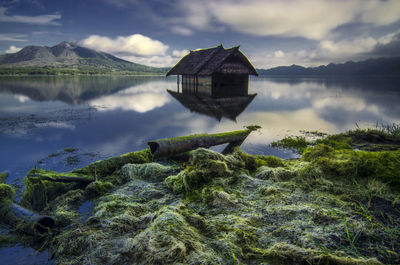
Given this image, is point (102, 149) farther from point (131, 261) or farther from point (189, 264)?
point (189, 264)

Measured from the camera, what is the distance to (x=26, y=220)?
3.69 metres

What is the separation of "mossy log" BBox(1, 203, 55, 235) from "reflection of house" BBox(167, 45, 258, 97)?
2310 centimetres

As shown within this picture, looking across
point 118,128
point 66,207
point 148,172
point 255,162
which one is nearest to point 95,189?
point 66,207

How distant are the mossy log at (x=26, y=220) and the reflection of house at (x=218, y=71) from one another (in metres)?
23.1

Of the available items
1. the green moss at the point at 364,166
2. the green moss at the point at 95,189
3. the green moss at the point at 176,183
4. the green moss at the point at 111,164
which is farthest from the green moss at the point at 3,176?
the green moss at the point at 364,166

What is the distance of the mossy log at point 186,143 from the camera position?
23.4 ft

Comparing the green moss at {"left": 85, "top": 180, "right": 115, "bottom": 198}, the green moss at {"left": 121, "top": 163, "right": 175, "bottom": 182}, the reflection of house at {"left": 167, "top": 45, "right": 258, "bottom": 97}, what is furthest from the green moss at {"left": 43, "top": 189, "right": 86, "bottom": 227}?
the reflection of house at {"left": 167, "top": 45, "right": 258, "bottom": 97}

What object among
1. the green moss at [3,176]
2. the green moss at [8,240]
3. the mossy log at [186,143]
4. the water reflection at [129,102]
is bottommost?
the green moss at [8,240]

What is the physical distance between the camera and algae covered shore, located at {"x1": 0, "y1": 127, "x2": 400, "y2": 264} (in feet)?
9.41

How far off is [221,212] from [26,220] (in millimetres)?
3708

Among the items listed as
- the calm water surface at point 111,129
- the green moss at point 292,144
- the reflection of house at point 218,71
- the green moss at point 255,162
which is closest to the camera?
the green moss at point 255,162

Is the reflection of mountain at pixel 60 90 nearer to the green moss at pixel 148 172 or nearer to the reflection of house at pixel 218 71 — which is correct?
the reflection of house at pixel 218 71

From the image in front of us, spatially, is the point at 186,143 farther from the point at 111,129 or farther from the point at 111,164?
the point at 111,129

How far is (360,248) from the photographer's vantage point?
277 centimetres
